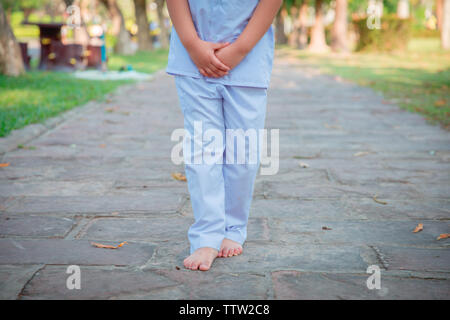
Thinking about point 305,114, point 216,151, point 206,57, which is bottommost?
point 305,114

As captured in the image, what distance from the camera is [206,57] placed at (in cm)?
213

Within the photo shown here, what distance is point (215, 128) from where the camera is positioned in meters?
2.27

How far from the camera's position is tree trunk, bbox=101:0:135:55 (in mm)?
19859

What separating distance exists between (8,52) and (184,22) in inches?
331

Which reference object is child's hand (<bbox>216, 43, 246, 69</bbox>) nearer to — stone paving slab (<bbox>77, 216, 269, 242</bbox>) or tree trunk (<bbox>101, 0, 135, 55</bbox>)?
stone paving slab (<bbox>77, 216, 269, 242</bbox>)

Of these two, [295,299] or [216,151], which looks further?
[216,151]

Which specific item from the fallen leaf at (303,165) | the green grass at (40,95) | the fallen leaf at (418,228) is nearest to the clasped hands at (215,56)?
the fallen leaf at (418,228)

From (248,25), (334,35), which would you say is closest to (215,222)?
(248,25)

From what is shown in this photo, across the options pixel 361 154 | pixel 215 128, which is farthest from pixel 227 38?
pixel 361 154

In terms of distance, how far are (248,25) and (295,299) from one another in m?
1.12

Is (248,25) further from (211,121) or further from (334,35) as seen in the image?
(334,35)

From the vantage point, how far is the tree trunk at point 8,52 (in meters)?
9.27

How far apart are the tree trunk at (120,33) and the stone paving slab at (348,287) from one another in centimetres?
1884

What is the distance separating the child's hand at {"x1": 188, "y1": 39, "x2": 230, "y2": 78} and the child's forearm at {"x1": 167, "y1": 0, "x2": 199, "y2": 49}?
32 millimetres
